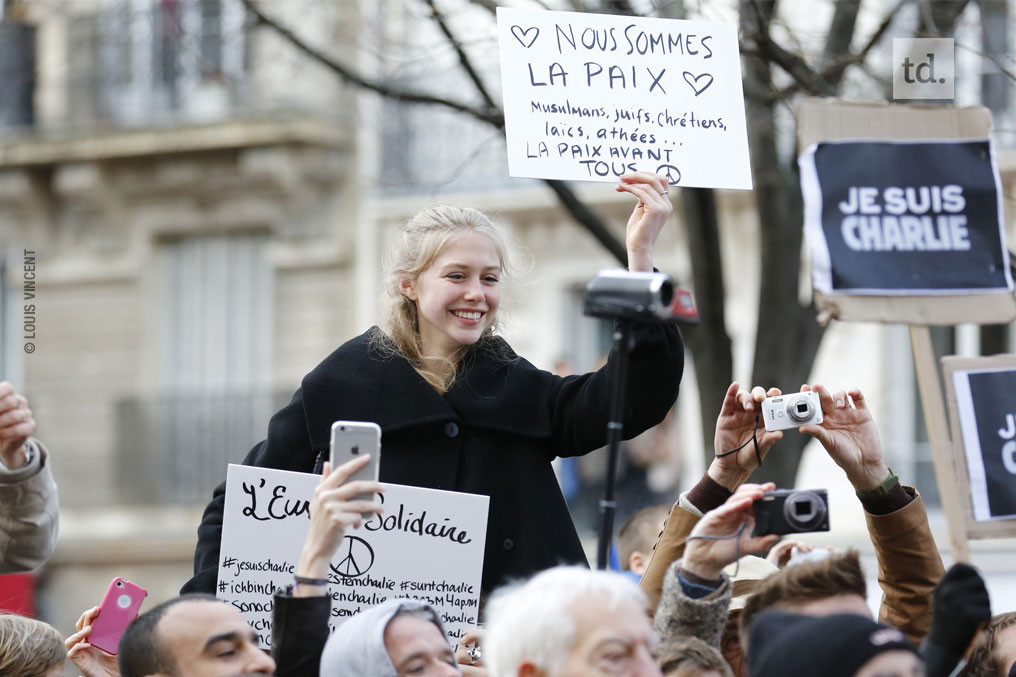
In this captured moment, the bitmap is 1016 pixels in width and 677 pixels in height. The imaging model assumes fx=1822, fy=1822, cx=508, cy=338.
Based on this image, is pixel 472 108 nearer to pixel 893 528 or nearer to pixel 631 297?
pixel 893 528

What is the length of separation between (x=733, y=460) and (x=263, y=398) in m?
12.7

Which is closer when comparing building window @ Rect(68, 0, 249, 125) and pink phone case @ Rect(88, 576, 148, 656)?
pink phone case @ Rect(88, 576, 148, 656)

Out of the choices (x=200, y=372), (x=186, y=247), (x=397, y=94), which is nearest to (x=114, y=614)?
(x=397, y=94)

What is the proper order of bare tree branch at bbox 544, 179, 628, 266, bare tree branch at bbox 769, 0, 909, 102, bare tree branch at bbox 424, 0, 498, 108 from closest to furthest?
bare tree branch at bbox 769, 0, 909, 102
bare tree branch at bbox 424, 0, 498, 108
bare tree branch at bbox 544, 179, 628, 266

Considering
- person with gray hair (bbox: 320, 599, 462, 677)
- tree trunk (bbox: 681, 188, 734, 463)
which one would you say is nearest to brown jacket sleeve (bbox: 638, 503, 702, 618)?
person with gray hair (bbox: 320, 599, 462, 677)

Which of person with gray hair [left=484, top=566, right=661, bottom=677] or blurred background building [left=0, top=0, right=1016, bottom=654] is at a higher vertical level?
blurred background building [left=0, top=0, right=1016, bottom=654]

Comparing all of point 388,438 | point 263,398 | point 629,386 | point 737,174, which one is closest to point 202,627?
point 388,438

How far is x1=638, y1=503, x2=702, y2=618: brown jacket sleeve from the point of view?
4.30 metres

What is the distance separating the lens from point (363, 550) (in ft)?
14.7

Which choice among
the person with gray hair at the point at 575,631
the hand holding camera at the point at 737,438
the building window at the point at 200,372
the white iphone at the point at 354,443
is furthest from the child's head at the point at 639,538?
the building window at the point at 200,372

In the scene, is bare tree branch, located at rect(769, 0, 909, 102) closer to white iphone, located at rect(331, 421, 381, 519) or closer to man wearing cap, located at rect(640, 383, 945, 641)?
man wearing cap, located at rect(640, 383, 945, 641)

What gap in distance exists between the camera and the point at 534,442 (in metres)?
4.57

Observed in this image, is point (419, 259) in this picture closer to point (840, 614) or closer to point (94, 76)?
point (840, 614)

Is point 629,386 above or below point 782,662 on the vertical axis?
above
